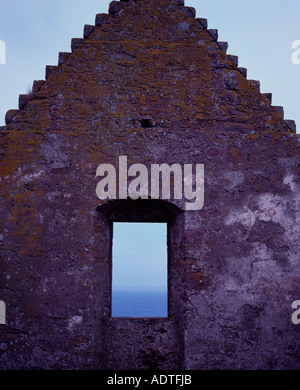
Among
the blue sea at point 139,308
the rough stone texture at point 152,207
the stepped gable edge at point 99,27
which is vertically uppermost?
the stepped gable edge at point 99,27

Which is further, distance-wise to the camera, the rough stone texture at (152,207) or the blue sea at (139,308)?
the blue sea at (139,308)

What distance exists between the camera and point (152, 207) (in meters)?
4.30

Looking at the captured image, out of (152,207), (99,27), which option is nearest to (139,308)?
(152,207)

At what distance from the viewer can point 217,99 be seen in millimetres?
4156

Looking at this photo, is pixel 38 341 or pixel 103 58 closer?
pixel 38 341

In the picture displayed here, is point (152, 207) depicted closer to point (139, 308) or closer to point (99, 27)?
point (99, 27)

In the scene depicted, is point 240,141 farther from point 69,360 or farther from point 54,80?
point 69,360

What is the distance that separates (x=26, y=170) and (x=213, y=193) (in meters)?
2.13

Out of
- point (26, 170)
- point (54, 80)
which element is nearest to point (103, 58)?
point (54, 80)

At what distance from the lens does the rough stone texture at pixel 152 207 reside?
3688 millimetres

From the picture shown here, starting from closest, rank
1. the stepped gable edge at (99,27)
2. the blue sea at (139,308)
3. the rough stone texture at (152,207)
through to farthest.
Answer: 1. the rough stone texture at (152,207)
2. the stepped gable edge at (99,27)
3. the blue sea at (139,308)

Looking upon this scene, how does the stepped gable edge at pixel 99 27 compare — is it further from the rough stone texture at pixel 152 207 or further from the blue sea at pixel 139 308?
the blue sea at pixel 139 308

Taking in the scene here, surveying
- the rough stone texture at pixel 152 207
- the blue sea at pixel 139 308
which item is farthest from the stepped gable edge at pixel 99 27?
the blue sea at pixel 139 308

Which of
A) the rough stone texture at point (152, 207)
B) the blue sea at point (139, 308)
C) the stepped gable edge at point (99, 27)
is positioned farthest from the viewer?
the blue sea at point (139, 308)
